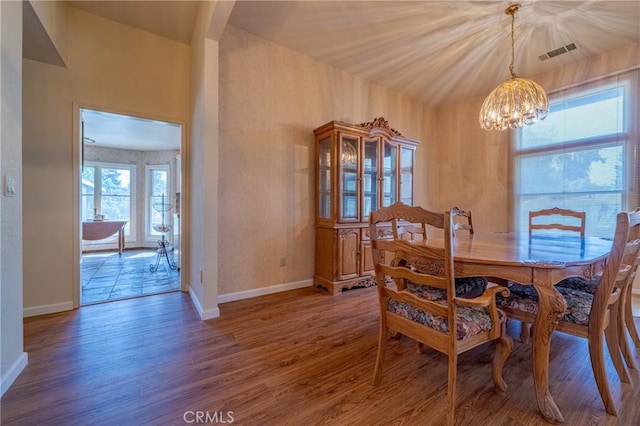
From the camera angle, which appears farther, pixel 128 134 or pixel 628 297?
pixel 128 134

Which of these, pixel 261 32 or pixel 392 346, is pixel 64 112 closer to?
pixel 261 32

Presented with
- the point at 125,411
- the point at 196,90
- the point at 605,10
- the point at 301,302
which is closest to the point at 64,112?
the point at 196,90

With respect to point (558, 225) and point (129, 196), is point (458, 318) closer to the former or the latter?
point (558, 225)

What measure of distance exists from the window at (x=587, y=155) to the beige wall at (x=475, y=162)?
181mm

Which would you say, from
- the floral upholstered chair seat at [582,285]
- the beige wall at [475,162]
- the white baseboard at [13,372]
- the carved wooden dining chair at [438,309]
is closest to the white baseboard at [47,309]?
the white baseboard at [13,372]

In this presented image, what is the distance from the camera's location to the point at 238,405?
141cm

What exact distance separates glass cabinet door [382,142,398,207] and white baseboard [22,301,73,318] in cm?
362

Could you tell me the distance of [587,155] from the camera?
133 inches

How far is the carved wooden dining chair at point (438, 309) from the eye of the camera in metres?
1.23

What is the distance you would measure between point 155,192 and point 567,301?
7552 mm

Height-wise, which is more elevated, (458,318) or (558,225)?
(558,225)

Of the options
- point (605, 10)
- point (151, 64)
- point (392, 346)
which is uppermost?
point (605, 10)

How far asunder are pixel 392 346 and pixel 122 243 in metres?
6.23

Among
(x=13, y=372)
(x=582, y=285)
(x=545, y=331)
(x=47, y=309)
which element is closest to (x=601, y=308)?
(x=545, y=331)
